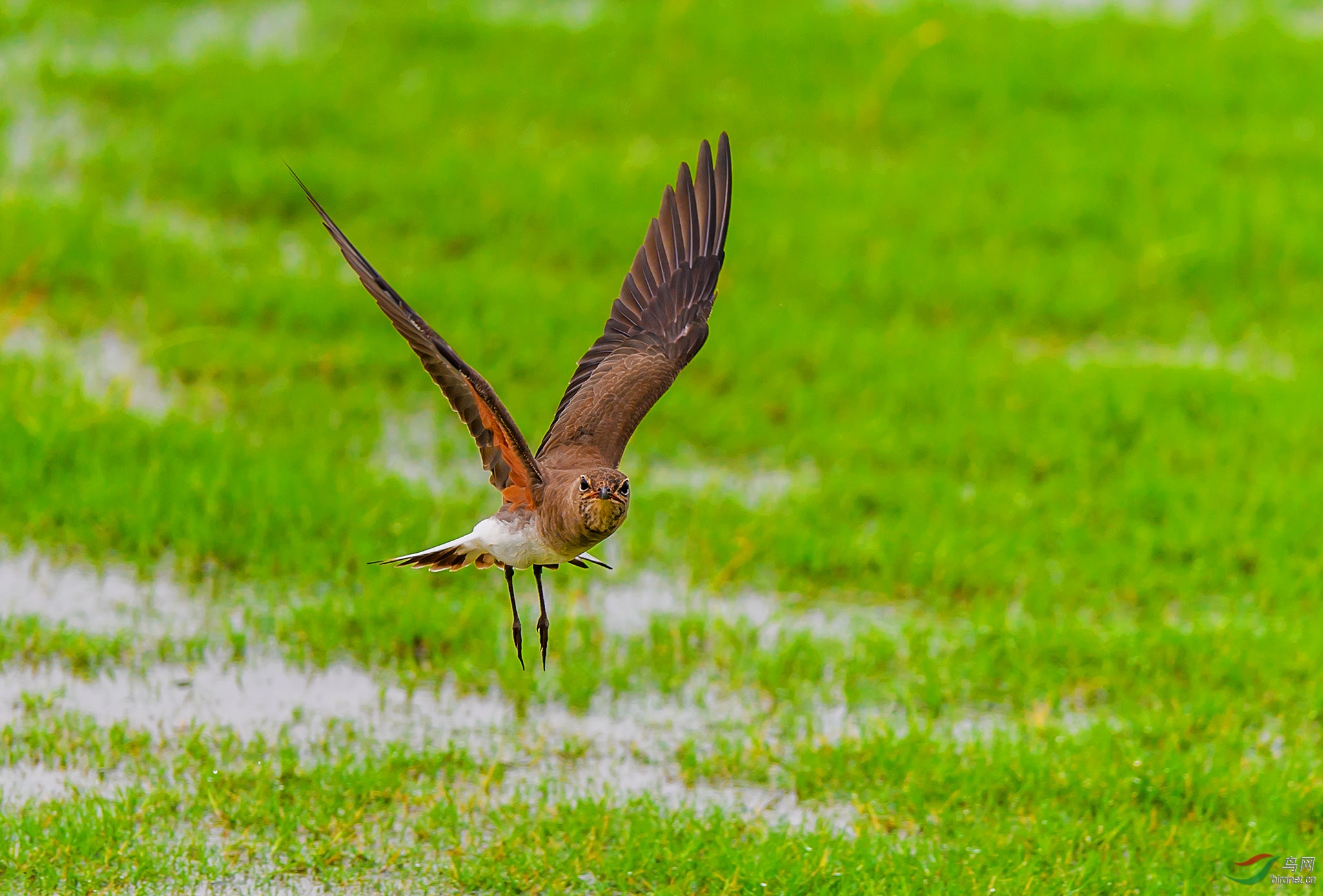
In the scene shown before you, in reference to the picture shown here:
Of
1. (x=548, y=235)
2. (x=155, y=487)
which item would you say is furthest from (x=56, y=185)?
(x=155, y=487)

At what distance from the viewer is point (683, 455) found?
8789 mm

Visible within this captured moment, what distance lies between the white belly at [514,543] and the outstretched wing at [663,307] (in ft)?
1.94

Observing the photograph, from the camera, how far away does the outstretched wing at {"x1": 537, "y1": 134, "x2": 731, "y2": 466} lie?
583cm

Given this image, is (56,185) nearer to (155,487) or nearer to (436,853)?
(155,487)

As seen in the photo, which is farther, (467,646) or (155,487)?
(155,487)

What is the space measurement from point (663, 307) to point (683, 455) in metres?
2.54

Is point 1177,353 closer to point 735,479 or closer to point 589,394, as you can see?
point 735,479

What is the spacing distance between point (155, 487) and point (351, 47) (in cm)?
585

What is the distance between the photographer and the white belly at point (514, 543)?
16.8 feet

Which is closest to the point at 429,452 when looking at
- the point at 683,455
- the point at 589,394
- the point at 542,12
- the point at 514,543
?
the point at 683,455

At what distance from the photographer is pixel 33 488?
7.66 m
